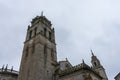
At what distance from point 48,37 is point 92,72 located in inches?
603

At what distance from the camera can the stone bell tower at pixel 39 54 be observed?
2973cm

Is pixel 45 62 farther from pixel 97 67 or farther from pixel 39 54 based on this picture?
pixel 97 67

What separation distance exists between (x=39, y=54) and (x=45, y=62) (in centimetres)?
211

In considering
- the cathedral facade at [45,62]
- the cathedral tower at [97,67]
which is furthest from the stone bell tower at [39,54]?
the cathedral tower at [97,67]

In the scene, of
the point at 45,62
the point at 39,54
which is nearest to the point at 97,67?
the point at 45,62

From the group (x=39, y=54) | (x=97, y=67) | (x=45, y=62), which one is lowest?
(x=45, y=62)

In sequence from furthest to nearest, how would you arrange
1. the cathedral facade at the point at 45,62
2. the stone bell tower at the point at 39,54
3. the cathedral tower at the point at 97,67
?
1. the cathedral tower at the point at 97,67
2. the stone bell tower at the point at 39,54
3. the cathedral facade at the point at 45,62

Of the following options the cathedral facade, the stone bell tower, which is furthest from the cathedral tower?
the stone bell tower

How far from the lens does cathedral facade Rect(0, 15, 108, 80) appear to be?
91.5ft

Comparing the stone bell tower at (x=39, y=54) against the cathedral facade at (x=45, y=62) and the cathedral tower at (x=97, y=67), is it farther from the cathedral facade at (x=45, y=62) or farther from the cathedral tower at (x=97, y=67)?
the cathedral tower at (x=97, y=67)

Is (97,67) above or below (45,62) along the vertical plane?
above

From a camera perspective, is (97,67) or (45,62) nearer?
(45,62)

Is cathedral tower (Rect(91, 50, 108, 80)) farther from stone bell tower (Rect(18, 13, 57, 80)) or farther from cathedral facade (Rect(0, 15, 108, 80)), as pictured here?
stone bell tower (Rect(18, 13, 57, 80))

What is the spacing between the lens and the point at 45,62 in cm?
3184
